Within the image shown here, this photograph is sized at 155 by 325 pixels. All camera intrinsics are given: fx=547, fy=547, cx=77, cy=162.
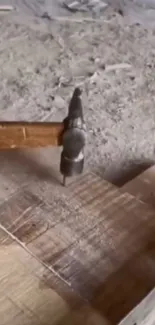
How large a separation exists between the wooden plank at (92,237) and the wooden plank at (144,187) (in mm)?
45

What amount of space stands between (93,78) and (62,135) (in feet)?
3.13

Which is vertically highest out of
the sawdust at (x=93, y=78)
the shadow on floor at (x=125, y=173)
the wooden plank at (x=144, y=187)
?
the wooden plank at (x=144, y=187)

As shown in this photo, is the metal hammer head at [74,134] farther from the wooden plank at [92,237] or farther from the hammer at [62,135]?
the wooden plank at [92,237]

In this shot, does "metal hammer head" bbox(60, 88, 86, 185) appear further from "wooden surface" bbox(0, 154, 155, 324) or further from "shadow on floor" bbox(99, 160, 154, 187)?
"shadow on floor" bbox(99, 160, 154, 187)

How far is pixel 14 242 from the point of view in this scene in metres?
1.58

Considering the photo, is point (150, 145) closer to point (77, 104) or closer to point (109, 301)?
point (77, 104)

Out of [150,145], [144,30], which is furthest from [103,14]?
[150,145]

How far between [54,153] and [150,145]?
17.2 inches

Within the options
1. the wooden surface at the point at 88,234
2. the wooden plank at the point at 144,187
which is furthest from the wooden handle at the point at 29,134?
the wooden plank at the point at 144,187

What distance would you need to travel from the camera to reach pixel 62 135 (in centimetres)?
173

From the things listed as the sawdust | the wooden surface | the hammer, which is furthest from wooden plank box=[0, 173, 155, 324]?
the sawdust

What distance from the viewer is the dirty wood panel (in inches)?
53.9

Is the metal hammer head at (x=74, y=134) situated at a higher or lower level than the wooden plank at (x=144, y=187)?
higher

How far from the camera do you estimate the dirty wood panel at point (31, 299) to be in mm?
1369
